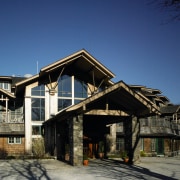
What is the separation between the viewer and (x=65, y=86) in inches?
1114

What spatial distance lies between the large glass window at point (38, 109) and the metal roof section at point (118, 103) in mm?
8420

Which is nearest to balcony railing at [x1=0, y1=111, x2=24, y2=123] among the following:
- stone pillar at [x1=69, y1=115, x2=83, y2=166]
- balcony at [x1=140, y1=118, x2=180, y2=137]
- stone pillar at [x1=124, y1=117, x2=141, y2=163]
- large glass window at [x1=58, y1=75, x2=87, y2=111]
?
large glass window at [x1=58, y1=75, x2=87, y2=111]

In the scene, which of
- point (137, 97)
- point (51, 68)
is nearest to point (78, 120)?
point (137, 97)

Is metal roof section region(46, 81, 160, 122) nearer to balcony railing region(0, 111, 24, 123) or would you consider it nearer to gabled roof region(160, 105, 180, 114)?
balcony railing region(0, 111, 24, 123)

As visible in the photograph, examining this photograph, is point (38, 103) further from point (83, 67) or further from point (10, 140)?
point (83, 67)

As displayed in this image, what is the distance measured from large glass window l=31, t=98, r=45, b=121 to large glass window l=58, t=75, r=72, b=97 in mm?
1902

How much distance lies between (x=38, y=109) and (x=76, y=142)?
10257 millimetres

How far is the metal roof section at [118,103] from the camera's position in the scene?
17.8 metres

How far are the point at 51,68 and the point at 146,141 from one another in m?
14.4

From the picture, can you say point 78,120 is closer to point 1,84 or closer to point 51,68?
point 51,68

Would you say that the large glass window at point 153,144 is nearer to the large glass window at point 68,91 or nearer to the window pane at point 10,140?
the large glass window at point 68,91

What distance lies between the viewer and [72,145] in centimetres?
1859

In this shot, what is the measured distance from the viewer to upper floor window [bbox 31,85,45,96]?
27641 millimetres

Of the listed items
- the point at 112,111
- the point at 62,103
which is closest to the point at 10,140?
the point at 62,103
